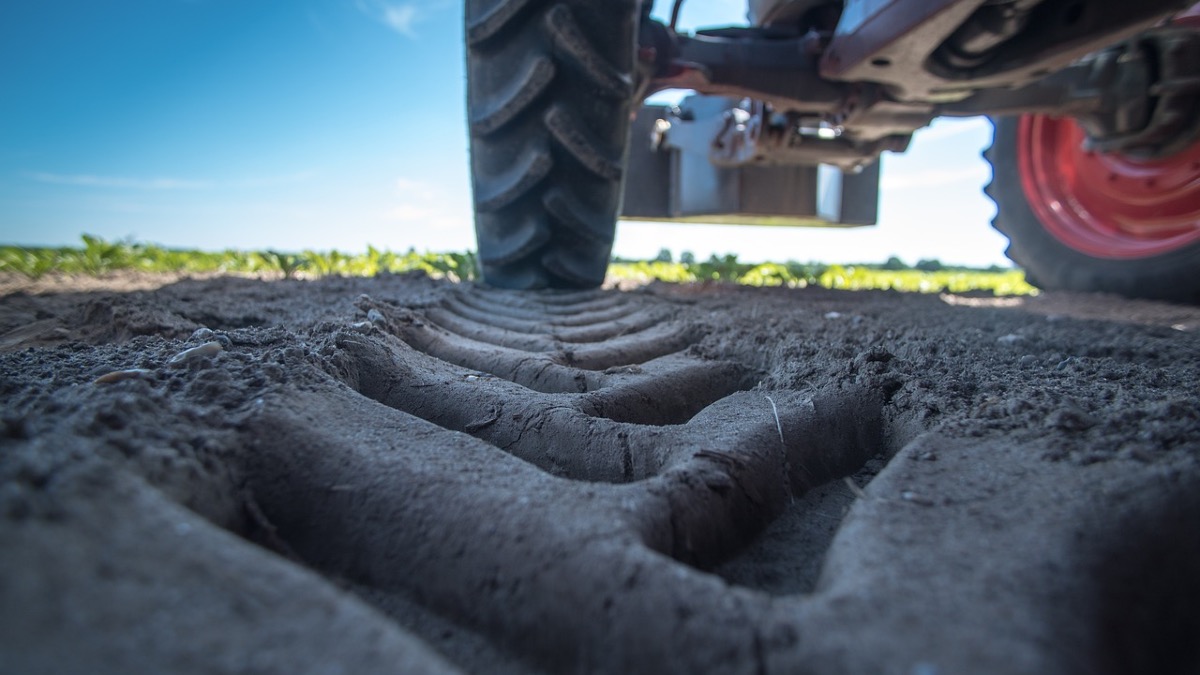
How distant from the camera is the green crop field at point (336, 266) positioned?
9.92 ft

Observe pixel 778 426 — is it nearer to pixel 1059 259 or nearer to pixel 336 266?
pixel 1059 259

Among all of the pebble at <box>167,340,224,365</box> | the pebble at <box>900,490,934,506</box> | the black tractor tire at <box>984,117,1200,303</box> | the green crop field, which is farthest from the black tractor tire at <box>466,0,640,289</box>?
the black tractor tire at <box>984,117,1200,303</box>

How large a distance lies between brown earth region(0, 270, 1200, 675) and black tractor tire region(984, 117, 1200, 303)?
190 cm

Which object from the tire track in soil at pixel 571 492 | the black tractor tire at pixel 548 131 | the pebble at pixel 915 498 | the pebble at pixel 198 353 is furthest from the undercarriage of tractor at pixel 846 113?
the pebble at pixel 915 498

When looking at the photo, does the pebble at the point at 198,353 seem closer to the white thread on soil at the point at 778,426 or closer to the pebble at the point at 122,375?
the pebble at the point at 122,375

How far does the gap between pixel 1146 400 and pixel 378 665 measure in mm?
943

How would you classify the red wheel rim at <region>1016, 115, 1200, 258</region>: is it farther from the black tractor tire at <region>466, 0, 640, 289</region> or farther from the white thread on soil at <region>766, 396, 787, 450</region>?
the white thread on soil at <region>766, 396, 787, 450</region>

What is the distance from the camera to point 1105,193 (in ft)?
9.70

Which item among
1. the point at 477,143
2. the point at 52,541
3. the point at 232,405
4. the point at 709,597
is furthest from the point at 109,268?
the point at 709,597

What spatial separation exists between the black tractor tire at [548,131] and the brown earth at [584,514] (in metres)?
0.99

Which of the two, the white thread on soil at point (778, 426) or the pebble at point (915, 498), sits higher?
the white thread on soil at point (778, 426)

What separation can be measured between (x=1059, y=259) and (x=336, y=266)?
363 cm

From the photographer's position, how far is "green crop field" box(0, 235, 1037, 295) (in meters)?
3.02

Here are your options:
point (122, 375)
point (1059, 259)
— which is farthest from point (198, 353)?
point (1059, 259)
